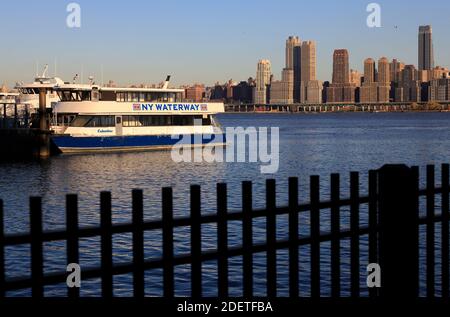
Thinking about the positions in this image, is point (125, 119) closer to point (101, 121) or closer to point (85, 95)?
point (101, 121)

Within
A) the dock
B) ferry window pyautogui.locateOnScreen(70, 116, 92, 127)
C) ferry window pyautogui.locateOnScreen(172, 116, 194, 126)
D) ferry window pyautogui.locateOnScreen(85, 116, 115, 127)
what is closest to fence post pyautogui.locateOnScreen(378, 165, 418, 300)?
the dock

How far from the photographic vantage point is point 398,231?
7133mm

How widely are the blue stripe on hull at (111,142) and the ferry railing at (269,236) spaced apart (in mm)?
52262

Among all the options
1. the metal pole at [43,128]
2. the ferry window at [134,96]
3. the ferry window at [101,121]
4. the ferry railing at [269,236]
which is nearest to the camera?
the ferry railing at [269,236]

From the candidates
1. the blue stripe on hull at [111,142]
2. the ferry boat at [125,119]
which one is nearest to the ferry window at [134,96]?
the ferry boat at [125,119]

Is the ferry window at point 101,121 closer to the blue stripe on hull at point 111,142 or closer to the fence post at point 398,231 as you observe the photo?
the blue stripe on hull at point 111,142

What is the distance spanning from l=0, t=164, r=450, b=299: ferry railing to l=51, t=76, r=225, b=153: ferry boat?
171 feet

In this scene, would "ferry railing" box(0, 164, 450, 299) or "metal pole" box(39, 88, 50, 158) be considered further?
"metal pole" box(39, 88, 50, 158)

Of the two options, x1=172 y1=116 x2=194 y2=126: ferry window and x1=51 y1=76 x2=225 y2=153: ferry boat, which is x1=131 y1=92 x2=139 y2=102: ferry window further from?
x1=172 y1=116 x2=194 y2=126: ferry window

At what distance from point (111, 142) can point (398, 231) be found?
53.7 m

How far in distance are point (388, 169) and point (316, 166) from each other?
50.5 meters

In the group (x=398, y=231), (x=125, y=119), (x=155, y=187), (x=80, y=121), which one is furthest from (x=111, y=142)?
(x=398, y=231)

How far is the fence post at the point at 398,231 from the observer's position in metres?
7.08

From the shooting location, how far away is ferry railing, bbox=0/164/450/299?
5.72 metres
